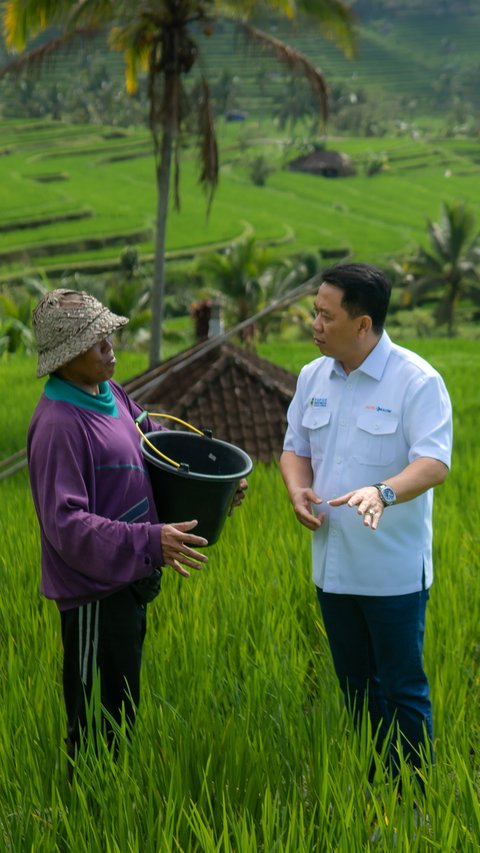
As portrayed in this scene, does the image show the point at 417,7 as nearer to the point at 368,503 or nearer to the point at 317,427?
the point at 317,427

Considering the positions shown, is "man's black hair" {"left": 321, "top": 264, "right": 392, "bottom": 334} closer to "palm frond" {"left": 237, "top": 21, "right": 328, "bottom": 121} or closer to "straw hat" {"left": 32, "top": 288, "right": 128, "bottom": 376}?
"straw hat" {"left": 32, "top": 288, "right": 128, "bottom": 376}

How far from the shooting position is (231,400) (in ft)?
22.6

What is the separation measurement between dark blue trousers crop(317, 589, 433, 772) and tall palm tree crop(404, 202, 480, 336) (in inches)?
1140

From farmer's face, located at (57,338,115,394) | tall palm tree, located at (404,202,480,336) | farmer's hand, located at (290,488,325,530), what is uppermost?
farmer's face, located at (57,338,115,394)

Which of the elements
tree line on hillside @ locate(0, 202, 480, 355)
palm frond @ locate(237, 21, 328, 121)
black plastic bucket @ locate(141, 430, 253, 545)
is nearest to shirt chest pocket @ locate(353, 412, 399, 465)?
black plastic bucket @ locate(141, 430, 253, 545)

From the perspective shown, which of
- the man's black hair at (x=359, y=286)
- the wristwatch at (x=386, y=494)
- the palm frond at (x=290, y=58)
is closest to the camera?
the wristwatch at (x=386, y=494)

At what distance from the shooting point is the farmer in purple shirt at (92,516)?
2.19m

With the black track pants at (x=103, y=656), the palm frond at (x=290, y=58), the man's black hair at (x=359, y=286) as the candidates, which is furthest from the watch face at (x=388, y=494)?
the palm frond at (x=290, y=58)

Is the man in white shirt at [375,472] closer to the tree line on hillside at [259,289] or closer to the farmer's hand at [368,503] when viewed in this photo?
the farmer's hand at [368,503]

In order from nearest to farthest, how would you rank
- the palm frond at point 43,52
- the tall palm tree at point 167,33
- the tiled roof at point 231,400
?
the tiled roof at point 231,400 < the tall palm tree at point 167,33 < the palm frond at point 43,52

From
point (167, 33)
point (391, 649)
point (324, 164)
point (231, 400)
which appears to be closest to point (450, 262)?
point (167, 33)

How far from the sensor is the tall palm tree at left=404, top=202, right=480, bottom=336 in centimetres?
3102

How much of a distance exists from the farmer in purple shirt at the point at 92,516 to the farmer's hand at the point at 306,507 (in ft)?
0.98

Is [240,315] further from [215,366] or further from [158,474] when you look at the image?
[158,474]
